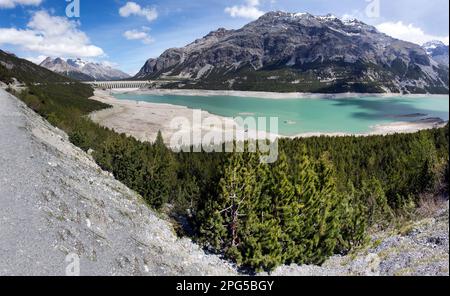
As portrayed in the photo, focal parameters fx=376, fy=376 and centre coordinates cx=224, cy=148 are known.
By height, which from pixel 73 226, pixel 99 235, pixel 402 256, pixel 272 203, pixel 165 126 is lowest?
pixel 402 256

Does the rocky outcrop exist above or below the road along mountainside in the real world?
below

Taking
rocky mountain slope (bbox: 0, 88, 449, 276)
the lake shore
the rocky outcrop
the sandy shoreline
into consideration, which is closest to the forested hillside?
the rocky outcrop

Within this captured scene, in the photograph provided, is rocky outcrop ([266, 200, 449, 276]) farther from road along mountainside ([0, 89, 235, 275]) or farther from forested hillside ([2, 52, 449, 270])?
road along mountainside ([0, 89, 235, 275])

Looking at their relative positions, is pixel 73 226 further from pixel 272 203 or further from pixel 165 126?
pixel 165 126

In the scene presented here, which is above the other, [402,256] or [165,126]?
[165,126]

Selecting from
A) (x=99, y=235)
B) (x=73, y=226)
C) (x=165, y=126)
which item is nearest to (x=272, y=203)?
(x=99, y=235)

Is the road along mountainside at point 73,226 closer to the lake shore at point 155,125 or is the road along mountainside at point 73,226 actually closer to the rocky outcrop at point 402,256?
the rocky outcrop at point 402,256

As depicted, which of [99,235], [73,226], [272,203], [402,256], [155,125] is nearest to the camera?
[73,226]

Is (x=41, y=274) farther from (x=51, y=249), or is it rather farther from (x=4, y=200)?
(x=4, y=200)

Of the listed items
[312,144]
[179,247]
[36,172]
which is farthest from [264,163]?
[312,144]
